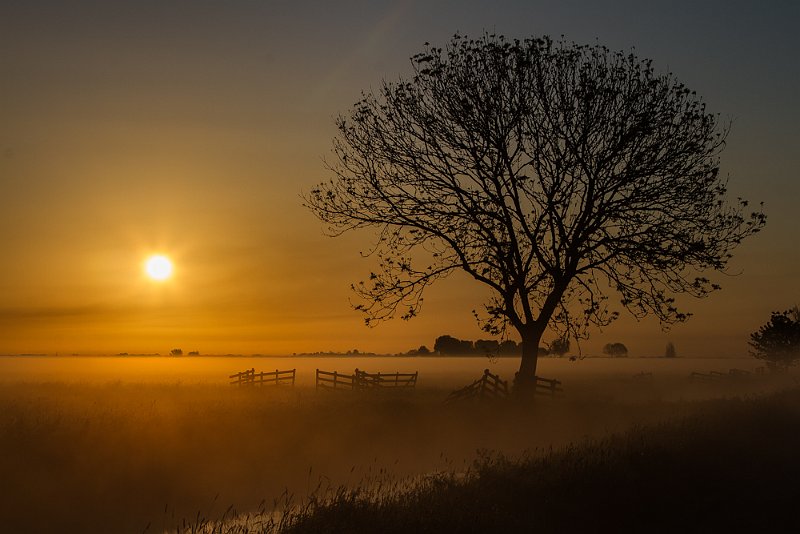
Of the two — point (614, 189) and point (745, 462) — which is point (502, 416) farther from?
point (745, 462)

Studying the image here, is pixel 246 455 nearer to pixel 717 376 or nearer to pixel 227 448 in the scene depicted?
pixel 227 448

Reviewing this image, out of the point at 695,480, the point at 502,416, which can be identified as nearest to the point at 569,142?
the point at 502,416

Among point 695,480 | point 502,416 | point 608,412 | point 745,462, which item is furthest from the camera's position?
point 608,412

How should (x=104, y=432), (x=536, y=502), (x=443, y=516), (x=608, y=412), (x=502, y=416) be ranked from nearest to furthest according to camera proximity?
1. (x=443, y=516)
2. (x=536, y=502)
3. (x=104, y=432)
4. (x=502, y=416)
5. (x=608, y=412)

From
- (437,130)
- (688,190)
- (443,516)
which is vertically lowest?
(443,516)

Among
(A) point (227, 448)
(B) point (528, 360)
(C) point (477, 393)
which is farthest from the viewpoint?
(C) point (477, 393)

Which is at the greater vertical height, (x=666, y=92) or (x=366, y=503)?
(x=666, y=92)

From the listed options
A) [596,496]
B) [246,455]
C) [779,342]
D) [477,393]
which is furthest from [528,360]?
[779,342]

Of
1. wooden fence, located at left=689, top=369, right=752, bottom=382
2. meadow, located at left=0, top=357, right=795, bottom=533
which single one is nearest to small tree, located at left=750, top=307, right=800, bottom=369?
wooden fence, located at left=689, top=369, right=752, bottom=382

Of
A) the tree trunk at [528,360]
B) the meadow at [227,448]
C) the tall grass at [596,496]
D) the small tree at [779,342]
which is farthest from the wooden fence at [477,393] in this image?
the small tree at [779,342]

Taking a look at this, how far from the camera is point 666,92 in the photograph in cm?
2494

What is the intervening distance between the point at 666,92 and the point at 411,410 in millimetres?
15070

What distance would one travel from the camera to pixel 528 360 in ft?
89.4

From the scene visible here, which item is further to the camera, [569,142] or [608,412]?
[608,412]
